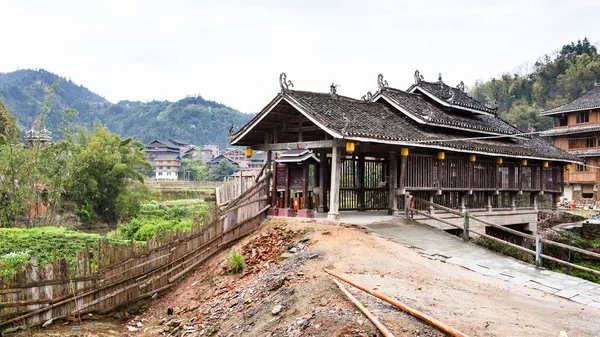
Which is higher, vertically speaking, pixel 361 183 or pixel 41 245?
pixel 361 183

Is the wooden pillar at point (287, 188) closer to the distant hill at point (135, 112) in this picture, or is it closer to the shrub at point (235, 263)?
the shrub at point (235, 263)

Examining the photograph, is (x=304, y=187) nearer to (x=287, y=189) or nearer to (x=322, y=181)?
(x=287, y=189)

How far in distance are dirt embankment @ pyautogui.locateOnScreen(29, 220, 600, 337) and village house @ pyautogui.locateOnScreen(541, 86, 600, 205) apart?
29.3 m

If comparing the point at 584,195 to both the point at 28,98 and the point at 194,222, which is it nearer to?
the point at 194,222

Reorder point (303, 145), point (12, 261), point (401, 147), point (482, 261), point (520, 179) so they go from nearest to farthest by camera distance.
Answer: point (482, 261) → point (303, 145) → point (401, 147) → point (12, 261) → point (520, 179)

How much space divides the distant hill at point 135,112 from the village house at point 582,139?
9618 centimetres

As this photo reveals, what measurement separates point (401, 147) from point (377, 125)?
1148 mm

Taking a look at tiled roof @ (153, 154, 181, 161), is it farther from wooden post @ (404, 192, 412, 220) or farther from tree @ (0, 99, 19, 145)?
wooden post @ (404, 192, 412, 220)

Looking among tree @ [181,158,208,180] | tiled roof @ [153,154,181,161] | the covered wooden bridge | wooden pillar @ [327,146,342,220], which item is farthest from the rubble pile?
tiled roof @ [153,154,181,161]

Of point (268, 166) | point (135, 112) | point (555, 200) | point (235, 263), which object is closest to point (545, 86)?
point (555, 200)

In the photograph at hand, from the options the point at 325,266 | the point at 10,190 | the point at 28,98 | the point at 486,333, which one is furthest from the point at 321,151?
the point at 28,98

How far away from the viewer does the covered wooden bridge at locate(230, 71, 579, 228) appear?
1298 centimetres

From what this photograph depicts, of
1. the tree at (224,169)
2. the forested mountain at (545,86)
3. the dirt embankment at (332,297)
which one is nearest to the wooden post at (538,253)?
the dirt embankment at (332,297)

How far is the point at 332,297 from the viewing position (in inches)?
272
